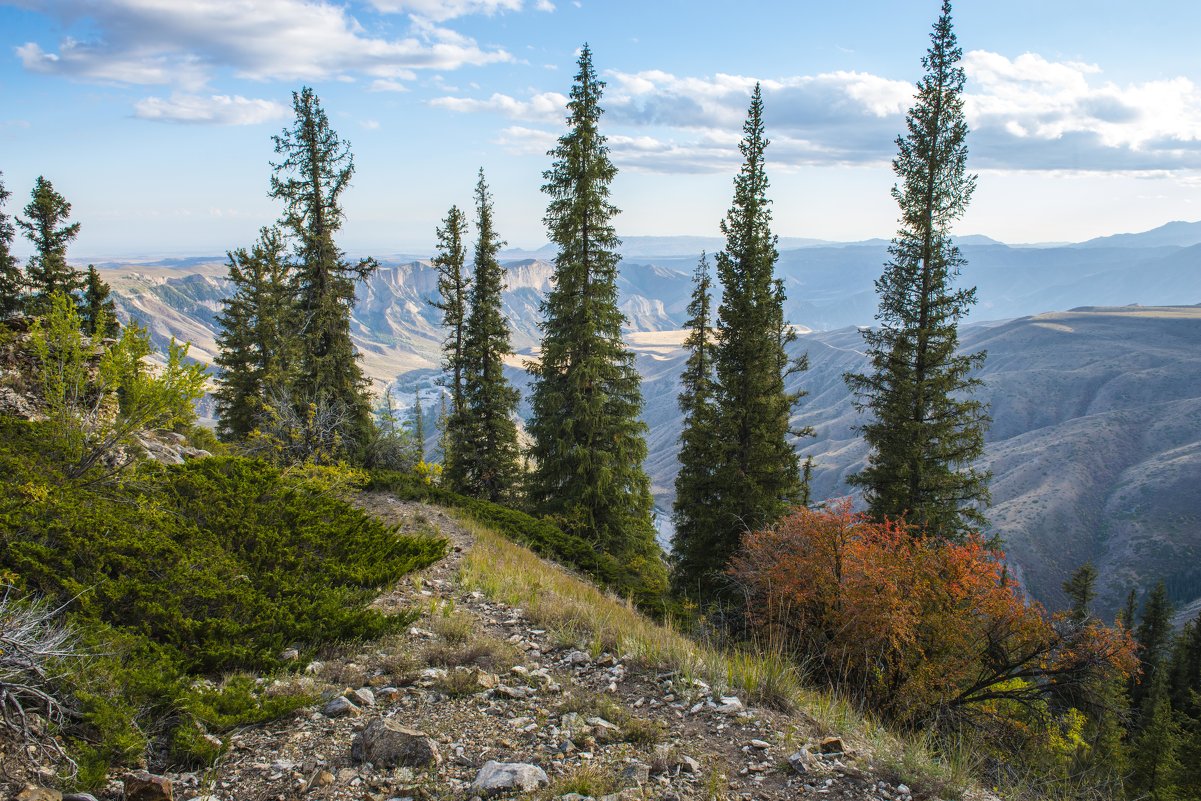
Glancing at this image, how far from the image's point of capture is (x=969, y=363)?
2084 cm

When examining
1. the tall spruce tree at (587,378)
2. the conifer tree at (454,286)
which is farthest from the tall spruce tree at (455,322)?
the tall spruce tree at (587,378)

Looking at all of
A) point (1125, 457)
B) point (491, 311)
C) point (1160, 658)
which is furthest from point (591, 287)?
point (1125, 457)

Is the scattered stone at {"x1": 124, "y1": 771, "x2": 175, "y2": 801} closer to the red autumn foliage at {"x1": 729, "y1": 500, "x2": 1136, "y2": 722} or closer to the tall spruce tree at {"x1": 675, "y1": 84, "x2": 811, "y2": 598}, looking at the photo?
the red autumn foliage at {"x1": 729, "y1": 500, "x2": 1136, "y2": 722}

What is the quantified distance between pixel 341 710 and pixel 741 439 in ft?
60.6

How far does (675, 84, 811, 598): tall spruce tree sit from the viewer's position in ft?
70.0

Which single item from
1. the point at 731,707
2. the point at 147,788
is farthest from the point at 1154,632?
the point at 147,788

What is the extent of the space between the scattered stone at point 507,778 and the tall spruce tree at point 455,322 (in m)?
25.3

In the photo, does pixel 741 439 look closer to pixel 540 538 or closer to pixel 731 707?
pixel 540 538

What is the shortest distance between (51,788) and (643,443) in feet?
69.4

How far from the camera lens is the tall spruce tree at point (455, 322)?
29.7 m

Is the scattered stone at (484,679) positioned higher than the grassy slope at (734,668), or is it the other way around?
the scattered stone at (484,679)

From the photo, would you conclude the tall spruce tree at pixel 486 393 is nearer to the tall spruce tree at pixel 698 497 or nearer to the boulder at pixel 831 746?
the tall spruce tree at pixel 698 497

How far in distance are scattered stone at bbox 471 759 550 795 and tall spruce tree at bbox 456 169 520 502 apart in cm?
2511

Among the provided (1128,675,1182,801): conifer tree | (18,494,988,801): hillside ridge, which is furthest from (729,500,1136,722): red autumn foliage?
(1128,675,1182,801): conifer tree
